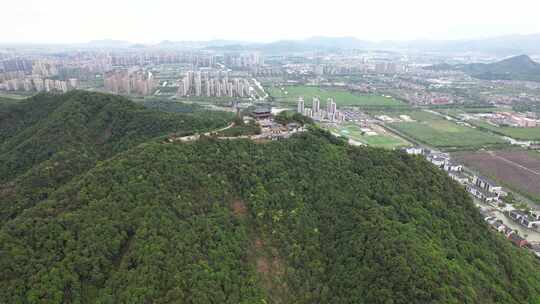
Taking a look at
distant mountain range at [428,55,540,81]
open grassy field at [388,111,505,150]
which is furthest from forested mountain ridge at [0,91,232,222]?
distant mountain range at [428,55,540,81]

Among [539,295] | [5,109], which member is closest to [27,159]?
[5,109]

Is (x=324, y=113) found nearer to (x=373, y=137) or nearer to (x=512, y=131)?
(x=373, y=137)

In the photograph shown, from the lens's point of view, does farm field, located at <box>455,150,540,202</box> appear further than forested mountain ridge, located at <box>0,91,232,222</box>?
Yes

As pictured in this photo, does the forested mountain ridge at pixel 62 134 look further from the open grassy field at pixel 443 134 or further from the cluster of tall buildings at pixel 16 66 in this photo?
the cluster of tall buildings at pixel 16 66

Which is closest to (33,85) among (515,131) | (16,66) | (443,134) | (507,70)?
(16,66)

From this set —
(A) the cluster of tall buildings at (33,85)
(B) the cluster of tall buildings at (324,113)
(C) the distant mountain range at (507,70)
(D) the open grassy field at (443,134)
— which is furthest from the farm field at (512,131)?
(A) the cluster of tall buildings at (33,85)

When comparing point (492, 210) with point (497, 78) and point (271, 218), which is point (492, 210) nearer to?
point (271, 218)

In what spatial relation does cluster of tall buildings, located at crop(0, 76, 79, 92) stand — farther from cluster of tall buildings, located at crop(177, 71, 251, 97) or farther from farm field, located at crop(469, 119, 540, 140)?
farm field, located at crop(469, 119, 540, 140)
